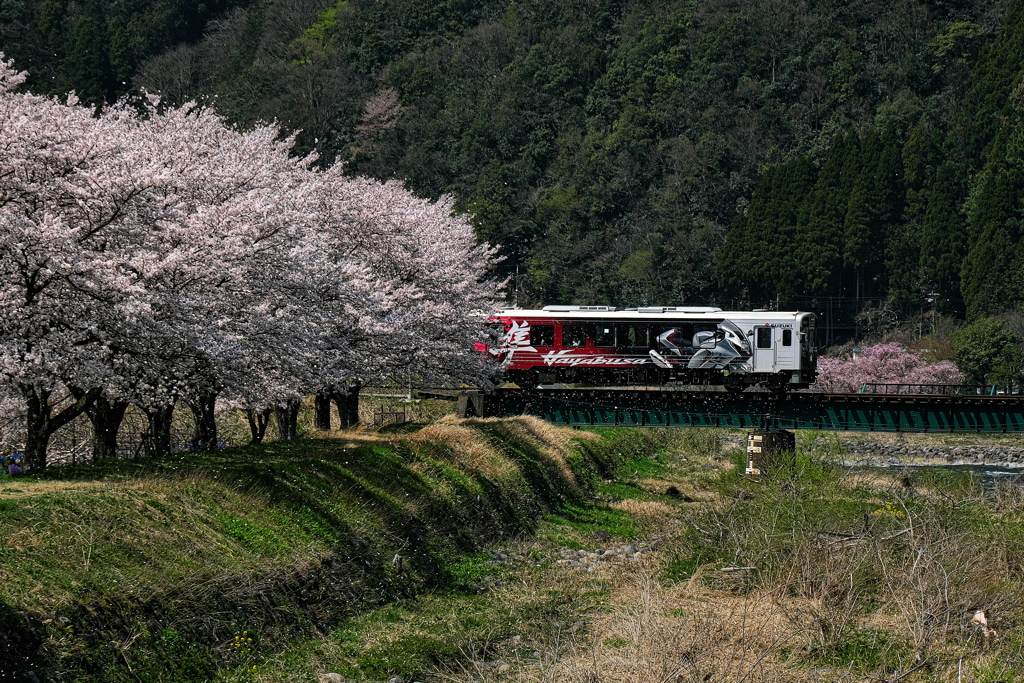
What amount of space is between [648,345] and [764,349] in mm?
4419

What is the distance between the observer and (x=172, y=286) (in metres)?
19.7

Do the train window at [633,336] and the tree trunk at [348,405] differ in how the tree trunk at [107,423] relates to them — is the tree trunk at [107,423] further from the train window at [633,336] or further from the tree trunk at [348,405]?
the train window at [633,336]

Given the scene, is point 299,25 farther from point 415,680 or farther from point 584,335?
point 415,680

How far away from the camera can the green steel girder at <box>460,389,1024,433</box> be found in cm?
4003

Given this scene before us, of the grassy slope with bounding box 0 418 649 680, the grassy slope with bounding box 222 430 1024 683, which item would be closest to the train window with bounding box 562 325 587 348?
the grassy slope with bounding box 0 418 649 680

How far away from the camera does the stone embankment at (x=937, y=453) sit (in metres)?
51.5

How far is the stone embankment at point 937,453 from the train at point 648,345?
7815 millimetres

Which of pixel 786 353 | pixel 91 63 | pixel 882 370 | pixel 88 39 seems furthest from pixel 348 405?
pixel 88 39

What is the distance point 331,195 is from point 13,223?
16028 millimetres

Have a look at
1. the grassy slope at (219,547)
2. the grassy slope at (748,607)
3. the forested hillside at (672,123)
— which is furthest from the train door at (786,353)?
the forested hillside at (672,123)

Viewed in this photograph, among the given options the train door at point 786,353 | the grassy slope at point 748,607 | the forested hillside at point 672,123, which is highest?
the forested hillside at point 672,123

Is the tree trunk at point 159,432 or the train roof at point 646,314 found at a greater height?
the train roof at point 646,314

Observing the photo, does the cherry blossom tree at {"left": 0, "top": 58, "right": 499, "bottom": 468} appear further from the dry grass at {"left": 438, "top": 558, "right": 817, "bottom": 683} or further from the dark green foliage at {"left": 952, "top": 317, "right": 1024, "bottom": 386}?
the dark green foliage at {"left": 952, "top": 317, "right": 1024, "bottom": 386}

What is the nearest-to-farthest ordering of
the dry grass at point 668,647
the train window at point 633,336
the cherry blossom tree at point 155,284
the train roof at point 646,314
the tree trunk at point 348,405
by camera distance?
the dry grass at point 668,647, the cherry blossom tree at point 155,284, the tree trunk at point 348,405, the train roof at point 646,314, the train window at point 633,336
